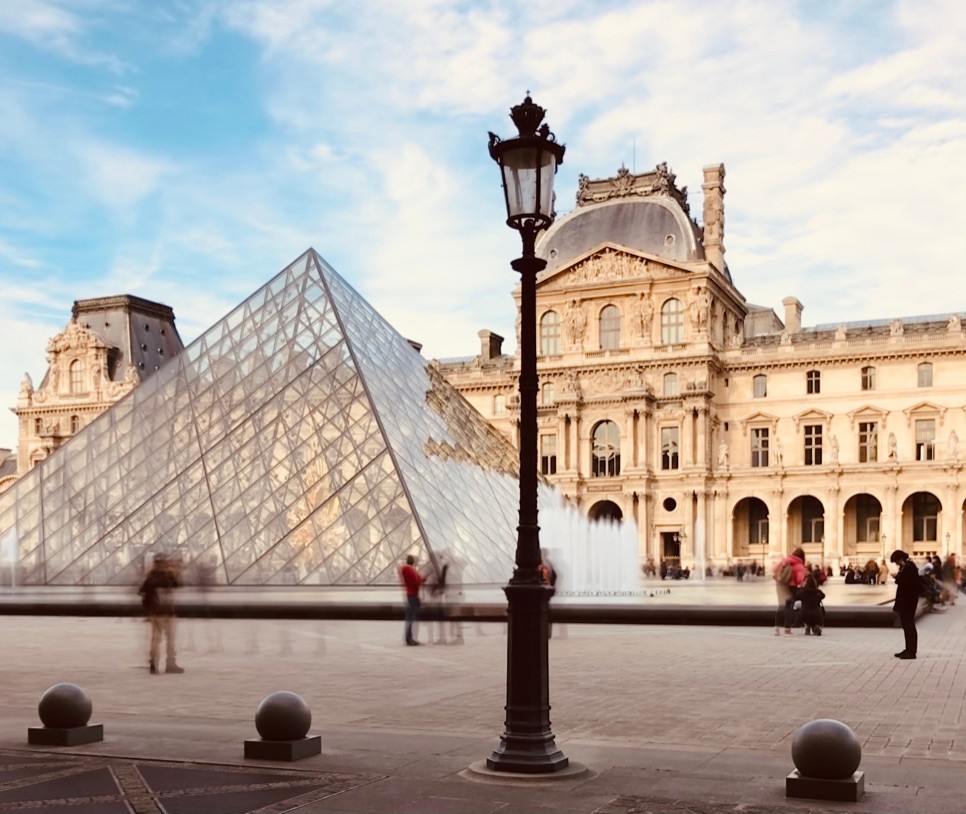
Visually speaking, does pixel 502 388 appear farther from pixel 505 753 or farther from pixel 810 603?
pixel 505 753

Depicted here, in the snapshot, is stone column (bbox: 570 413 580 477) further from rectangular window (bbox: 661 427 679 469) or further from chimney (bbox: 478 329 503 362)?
chimney (bbox: 478 329 503 362)

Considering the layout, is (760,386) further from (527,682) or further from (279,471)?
(527,682)

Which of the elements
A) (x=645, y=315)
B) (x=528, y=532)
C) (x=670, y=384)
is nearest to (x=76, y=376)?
(x=645, y=315)

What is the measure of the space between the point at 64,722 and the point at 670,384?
4799 cm

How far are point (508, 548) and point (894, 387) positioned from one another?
31.5 meters

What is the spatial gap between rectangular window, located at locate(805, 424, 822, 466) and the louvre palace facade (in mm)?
65

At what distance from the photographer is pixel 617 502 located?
178 feet

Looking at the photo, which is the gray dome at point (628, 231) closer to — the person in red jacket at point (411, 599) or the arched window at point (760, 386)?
the arched window at point (760, 386)

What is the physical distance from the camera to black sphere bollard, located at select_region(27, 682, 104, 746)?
24.0 feet

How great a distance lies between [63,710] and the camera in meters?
7.37

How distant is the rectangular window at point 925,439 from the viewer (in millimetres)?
50469

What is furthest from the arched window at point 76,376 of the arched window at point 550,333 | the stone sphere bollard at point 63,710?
the stone sphere bollard at point 63,710

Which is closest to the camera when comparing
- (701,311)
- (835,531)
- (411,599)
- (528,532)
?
(528,532)

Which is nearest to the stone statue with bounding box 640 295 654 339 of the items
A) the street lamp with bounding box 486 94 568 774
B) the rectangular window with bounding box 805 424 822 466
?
the rectangular window with bounding box 805 424 822 466
